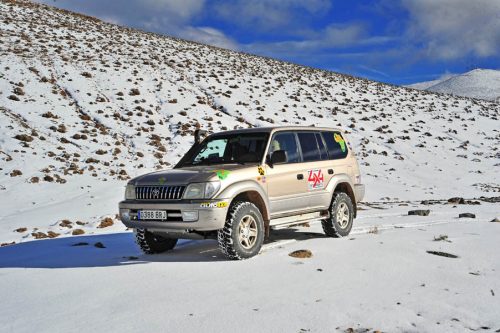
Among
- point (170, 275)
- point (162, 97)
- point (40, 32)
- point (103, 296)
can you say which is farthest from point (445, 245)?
point (40, 32)

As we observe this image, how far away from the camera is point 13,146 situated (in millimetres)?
18188

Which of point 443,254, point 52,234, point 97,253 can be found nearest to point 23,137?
point 52,234

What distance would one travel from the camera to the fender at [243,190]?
6.24 m

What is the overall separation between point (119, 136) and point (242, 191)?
16.4m

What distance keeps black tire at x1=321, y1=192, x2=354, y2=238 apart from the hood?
2.16 m

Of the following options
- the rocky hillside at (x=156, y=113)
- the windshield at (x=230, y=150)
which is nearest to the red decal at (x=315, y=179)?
the windshield at (x=230, y=150)

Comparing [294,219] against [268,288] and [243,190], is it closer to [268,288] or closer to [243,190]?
[243,190]

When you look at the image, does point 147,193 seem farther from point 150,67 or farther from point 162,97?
point 150,67

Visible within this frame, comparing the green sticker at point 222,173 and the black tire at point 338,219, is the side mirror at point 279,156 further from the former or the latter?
the black tire at point 338,219

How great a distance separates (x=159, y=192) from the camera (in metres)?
6.51

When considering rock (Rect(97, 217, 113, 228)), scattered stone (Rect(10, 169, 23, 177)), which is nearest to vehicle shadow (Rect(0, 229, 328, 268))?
rock (Rect(97, 217, 113, 228))

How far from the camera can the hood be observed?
628 cm

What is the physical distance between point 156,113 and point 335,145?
59.3 feet

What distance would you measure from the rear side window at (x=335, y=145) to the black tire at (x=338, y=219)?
0.72 m
